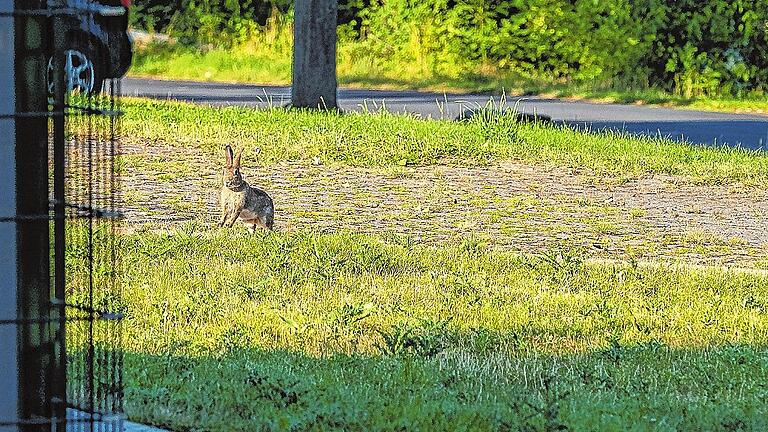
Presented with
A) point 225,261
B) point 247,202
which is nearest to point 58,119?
point 225,261

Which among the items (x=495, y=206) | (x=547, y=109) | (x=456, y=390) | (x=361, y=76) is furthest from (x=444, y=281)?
(x=361, y=76)

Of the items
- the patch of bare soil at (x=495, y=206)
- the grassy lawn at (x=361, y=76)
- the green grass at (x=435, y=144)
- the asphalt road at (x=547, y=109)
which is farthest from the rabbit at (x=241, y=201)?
the grassy lawn at (x=361, y=76)

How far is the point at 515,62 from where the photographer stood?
22.5m

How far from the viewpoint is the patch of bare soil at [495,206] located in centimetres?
940

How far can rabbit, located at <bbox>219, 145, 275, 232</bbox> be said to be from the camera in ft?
29.6

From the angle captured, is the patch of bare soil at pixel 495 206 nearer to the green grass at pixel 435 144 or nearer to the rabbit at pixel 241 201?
the green grass at pixel 435 144

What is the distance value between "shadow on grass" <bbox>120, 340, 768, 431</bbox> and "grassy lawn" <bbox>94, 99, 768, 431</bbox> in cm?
1

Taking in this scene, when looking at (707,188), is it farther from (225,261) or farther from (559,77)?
(559,77)

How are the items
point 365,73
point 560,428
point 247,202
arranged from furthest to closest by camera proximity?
point 365,73
point 247,202
point 560,428

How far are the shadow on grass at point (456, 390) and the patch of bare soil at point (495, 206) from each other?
10.2 feet

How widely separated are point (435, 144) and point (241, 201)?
424 cm

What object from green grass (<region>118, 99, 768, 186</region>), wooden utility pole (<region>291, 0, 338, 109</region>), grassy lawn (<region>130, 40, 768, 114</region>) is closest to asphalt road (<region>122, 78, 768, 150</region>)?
wooden utility pole (<region>291, 0, 338, 109</region>)

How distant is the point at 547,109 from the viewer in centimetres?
1820

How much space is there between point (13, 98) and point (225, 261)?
4244 mm
